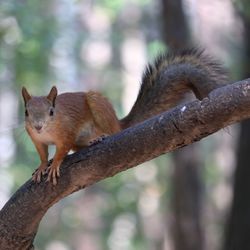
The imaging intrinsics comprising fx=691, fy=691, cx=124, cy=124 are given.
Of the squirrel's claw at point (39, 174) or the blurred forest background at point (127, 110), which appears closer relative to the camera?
the squirrel's claw at point (39, 174)

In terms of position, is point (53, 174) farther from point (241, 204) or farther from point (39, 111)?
point (241, 204)

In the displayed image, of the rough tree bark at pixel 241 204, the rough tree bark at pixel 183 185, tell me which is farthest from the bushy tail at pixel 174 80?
the rough tree bark at pixel 183 185

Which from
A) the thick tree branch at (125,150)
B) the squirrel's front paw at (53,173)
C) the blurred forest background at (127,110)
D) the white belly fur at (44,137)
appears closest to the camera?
the thick tree branch at (125,150)

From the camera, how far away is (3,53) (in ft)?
24.8

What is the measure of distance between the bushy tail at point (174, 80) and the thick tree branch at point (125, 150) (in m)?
0.59

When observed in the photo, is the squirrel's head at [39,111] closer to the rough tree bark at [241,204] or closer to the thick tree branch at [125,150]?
the thick tree branch at [125,150]

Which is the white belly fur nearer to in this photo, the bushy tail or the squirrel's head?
the squirrel's head

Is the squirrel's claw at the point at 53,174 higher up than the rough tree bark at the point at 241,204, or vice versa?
the rough tree bark at the point at 241,204

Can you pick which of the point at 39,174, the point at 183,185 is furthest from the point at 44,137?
the point at 183,185

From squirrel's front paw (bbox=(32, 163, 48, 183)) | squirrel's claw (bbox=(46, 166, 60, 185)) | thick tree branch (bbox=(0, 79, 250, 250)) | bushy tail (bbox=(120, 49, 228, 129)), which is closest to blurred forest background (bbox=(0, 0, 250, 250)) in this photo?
bushy tail (bbox=(120, 49, 228, 129))

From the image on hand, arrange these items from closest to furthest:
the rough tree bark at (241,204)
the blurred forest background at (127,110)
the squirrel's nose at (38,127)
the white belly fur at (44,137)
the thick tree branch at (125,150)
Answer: the thick tree branch at (125,150) < the squirrel's nose at (38,127) < the white belly fur at (44,137) < the rough tree bark at (241,204) < the blurred forest background at (127,110)

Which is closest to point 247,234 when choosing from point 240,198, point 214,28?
point 240,198

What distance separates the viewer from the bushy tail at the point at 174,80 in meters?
3.44

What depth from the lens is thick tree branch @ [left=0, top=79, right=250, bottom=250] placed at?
264 centimetres
